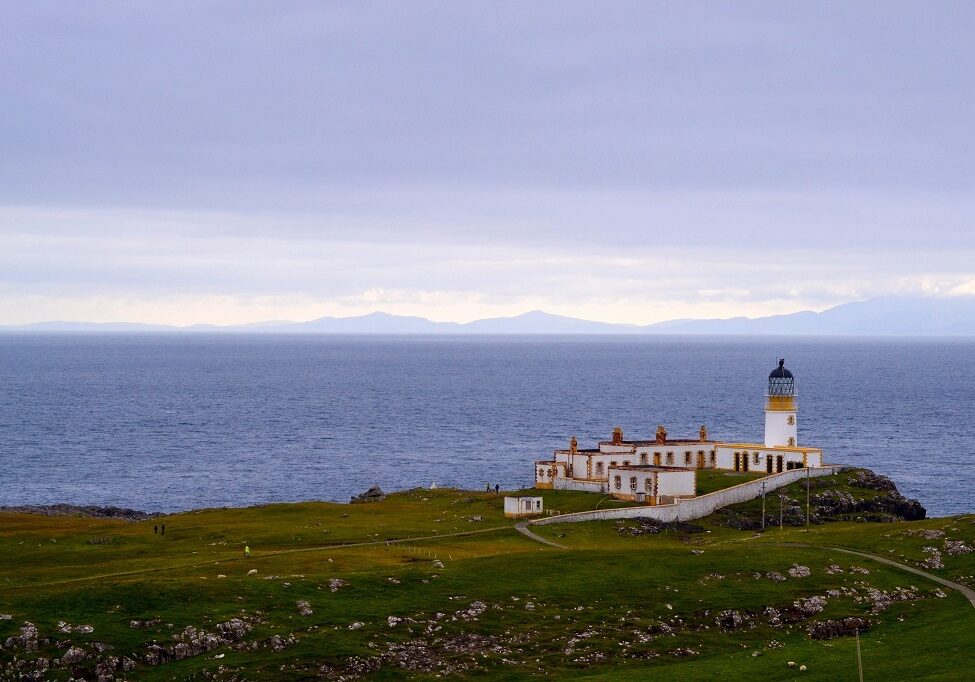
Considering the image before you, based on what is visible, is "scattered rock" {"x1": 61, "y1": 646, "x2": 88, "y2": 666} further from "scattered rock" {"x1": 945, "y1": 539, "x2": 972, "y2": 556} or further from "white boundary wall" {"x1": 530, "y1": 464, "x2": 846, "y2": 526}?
"scattered rock" {"x1": 945, "y1": 539, "x2": 972, "y2": 556}

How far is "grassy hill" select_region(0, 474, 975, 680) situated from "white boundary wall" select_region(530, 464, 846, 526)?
8.53 metres

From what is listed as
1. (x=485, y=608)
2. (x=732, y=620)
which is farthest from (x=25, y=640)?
(x=732, y=620)

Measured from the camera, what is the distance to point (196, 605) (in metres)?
63.7

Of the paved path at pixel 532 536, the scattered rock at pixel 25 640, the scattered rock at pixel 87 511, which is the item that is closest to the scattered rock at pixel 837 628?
the paved path at pixel 532 536

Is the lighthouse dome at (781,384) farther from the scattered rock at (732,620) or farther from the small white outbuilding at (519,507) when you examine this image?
the scattered rock at (732,620)

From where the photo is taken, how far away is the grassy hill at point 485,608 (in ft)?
194

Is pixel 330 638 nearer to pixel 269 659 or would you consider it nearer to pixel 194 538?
pixel 269 659

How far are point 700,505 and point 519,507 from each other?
1627 centimetres

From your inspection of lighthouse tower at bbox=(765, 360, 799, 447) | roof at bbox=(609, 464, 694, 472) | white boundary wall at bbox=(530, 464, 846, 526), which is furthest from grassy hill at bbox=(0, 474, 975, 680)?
lighthouse tower at bbox=(765, 360, 799, 447)

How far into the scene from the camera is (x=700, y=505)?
350ft

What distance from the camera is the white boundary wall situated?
10031 cm

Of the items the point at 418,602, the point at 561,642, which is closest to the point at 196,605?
→ the point at 418,602

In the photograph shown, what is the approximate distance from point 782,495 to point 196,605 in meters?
63.4

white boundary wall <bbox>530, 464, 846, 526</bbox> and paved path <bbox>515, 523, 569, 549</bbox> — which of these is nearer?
paved path <bbox>515, 523, 569, 549</bbox>
